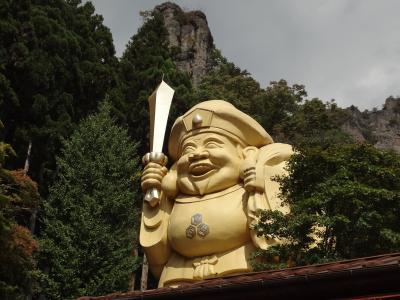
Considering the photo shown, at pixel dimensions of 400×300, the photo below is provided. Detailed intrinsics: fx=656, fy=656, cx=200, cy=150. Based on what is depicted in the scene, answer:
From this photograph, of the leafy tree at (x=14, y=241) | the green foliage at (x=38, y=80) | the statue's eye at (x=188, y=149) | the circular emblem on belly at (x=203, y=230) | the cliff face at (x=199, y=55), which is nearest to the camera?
the circular emblem on belly at (x=203, y=230)

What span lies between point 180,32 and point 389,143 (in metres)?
15.0

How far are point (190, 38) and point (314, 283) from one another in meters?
36.5

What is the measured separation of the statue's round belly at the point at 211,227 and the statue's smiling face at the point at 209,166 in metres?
0.24

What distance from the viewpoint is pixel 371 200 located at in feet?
26.8

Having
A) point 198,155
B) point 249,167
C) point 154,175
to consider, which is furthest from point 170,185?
point 249,167

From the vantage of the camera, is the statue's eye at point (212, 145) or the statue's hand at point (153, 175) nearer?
the statue's eye at point (212, 145)

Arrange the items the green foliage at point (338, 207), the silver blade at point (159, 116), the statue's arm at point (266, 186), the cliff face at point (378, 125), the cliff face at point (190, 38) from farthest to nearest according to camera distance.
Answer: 1. the cliff face at point (190, 38)
2. the cliff face at point (378, 125)
3. the silver blade at point (159, 116)
4. the statue's arm at point (266, 186)
5. the green foliage at point (338, 207)

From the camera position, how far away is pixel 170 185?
33.7 ft

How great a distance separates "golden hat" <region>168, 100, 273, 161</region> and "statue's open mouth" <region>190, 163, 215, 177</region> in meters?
0.63

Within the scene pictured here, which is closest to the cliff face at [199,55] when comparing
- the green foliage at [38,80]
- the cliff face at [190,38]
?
the cliff face at [190,38]

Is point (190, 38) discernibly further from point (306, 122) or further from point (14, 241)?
point (14, 241)

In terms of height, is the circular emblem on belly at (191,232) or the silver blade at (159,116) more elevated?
Result: the silver blade at (159,116)

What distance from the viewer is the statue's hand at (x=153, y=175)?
1033cm

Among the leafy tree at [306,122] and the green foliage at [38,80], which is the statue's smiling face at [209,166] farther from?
the leafy tree at [306,122]
